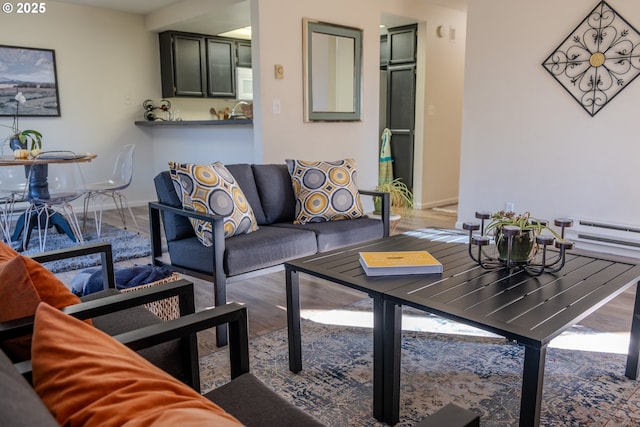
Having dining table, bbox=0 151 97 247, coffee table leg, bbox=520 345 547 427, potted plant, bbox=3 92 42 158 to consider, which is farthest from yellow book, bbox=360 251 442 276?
potted plant, bbox=3 92 42 158

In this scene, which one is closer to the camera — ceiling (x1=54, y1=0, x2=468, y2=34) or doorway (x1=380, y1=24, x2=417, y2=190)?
ceiling (x1=54, y1=0, x2=468, y2=34)

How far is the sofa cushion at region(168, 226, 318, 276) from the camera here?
97.0 inches

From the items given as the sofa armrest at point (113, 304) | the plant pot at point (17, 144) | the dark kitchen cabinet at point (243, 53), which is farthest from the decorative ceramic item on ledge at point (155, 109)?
the sofa armrest at point (113, 304)

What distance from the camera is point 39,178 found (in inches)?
168

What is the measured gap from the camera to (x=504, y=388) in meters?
1.95

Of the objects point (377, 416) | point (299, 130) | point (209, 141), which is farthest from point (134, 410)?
point (209, 141)

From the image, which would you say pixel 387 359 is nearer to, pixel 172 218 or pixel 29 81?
pixel 172 218

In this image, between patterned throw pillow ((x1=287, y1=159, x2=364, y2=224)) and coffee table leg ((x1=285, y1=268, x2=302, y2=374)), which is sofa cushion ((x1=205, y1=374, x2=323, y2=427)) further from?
patterned throw pillow ((x1=287, y1=159, x2=364, y2=224))

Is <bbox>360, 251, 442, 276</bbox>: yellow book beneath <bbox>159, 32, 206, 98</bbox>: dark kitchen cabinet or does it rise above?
beneath

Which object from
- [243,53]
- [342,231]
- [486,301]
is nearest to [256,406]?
[486,301]

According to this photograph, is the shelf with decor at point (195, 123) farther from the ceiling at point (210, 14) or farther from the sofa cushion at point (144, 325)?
the sofa cushion at point (144, 325)

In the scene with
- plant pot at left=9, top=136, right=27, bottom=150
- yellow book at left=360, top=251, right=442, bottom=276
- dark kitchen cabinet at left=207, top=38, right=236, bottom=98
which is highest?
dark kitchen cabinet at left=207, top=38, right=236, bottom=98

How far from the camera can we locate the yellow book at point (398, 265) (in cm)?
187

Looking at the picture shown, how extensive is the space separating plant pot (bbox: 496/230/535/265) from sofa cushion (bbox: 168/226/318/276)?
1164 mm
